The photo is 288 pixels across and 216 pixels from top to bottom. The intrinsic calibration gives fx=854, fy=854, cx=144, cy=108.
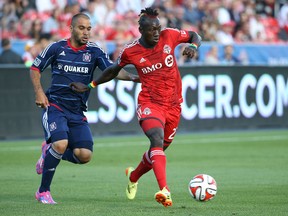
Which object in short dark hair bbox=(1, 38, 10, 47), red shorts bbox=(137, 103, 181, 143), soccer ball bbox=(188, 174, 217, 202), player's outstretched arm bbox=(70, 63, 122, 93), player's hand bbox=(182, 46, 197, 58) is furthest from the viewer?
short dark hair bbox=(1, 38, 10, 47)

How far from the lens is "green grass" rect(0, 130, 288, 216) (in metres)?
9.41

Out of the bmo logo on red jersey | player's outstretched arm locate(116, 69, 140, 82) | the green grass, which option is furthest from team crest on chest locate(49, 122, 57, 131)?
the bmo logo on red jersey

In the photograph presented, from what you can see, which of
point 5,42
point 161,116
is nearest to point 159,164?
point 161,116

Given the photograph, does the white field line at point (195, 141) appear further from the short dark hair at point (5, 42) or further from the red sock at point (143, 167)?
the red sock at point (143, 167)

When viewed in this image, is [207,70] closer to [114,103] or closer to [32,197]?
[114,103]

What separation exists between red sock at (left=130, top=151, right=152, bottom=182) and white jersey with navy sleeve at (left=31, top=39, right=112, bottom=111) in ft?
3.44

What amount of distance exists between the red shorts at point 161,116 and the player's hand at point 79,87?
729 millimetres

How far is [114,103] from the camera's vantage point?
2012 centimetres

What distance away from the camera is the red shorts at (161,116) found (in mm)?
9844

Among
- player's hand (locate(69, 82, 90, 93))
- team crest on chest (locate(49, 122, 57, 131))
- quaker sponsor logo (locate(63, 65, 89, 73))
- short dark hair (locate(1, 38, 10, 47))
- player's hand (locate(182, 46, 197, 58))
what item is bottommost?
team crest on chest (locate(49, 122, 57, 131))

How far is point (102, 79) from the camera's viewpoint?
33.7 feet

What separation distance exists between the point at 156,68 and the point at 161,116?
570 mm

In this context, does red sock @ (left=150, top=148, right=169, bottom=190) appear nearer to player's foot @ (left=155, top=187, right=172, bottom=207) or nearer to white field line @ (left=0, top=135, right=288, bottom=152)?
player's foot @ (left=155, top=187, right=172, bottom=207)

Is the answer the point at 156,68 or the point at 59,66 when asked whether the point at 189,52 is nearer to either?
the point at 156,68
